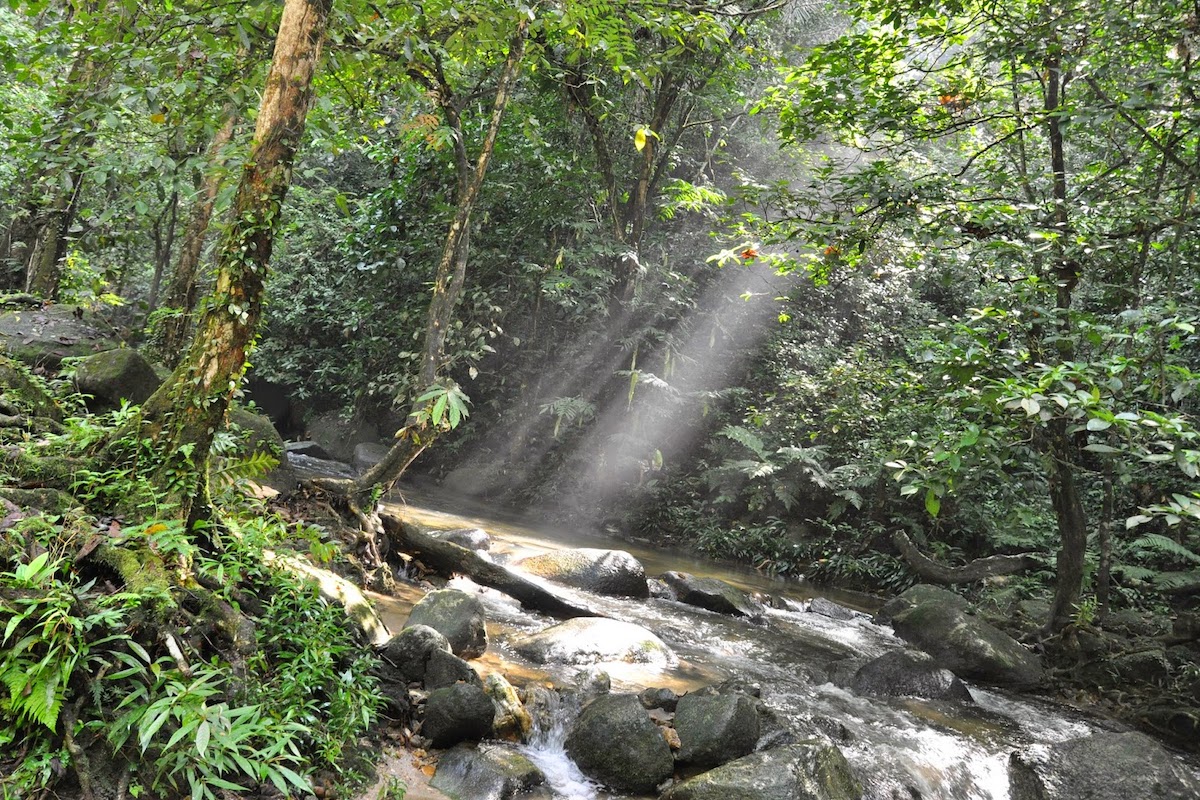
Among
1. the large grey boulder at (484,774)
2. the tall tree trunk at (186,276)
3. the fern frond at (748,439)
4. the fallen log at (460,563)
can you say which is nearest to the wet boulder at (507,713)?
the large grey boulder at (484,774)

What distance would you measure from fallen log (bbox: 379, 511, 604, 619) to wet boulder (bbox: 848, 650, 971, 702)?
108 inches

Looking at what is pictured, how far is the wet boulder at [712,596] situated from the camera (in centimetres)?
880

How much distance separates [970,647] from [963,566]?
11.3ft

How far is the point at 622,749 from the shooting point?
164 inches

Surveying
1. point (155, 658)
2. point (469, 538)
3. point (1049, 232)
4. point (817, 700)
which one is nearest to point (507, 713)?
point (155, 658)

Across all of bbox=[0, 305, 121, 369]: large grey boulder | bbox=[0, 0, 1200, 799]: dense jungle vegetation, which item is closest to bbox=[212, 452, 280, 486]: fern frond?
bbox=[0, 0, 1200, 799]: dense jungle vegetation

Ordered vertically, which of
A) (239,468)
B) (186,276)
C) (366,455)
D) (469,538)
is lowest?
(366,455)

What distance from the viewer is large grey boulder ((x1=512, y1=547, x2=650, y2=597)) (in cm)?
870

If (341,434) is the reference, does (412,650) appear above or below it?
above

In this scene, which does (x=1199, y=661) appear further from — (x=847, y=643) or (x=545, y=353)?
(x=545, y=353)

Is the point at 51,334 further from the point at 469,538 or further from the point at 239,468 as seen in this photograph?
the point at 469,538

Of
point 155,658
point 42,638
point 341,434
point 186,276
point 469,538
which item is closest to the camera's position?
point 42,638

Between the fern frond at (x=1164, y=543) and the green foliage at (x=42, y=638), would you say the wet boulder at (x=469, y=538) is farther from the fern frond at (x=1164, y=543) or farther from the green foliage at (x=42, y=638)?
the fern frond at (x=1164, y=543)

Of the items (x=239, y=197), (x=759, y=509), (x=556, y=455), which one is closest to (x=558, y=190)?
(x=556, y=455)
